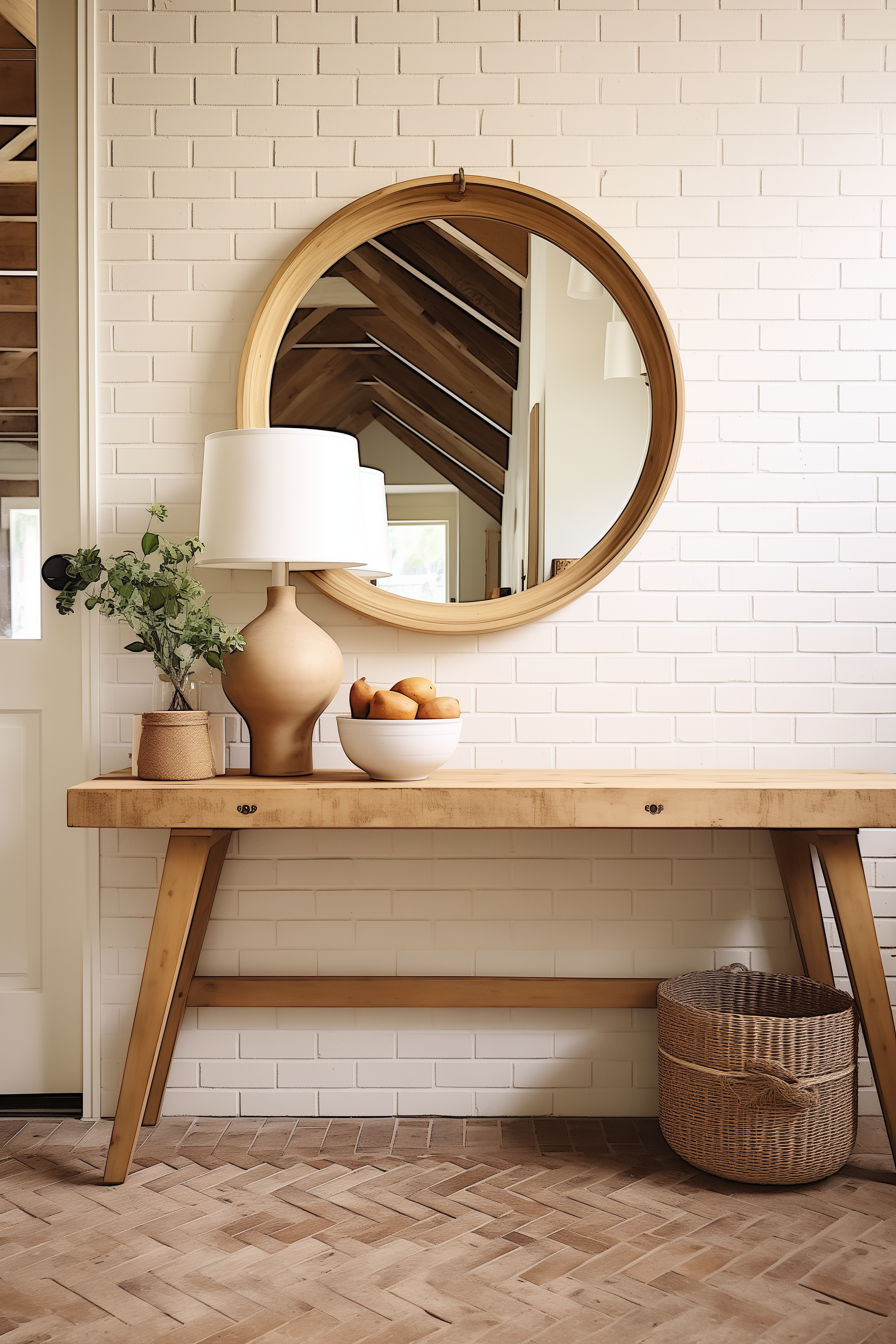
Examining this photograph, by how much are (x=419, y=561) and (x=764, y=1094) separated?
1321 millimetres

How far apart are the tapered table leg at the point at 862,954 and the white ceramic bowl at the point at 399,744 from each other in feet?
2.54

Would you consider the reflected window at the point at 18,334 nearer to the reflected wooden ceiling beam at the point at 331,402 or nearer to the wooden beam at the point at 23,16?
the wooden beam at the point at 23,16

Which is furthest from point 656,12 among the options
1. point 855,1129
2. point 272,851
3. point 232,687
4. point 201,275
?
point 855,1129

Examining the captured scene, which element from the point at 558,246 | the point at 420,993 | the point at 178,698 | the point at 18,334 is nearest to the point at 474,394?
the point at 558,246

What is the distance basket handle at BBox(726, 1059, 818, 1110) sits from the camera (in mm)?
1931

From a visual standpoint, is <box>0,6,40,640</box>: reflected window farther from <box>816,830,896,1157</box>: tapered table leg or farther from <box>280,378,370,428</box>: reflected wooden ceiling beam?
<box>816,830,896,1157</box>: tapered table leg

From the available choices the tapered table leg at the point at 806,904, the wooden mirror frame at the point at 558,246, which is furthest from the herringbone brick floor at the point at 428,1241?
the wooden mirror frame at the point at 558,246

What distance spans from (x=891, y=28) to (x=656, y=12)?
542 mm

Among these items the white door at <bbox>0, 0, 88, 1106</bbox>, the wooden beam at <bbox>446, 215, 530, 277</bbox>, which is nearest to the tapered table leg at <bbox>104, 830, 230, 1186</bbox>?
the white door at <bbox>0, 0, 88, 1106</bbox>

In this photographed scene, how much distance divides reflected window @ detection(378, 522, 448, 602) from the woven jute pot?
58cm

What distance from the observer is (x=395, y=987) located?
227 centimetres

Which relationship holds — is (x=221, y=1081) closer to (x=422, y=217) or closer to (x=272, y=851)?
(x=272, y=851)

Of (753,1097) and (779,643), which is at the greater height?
(779,643)

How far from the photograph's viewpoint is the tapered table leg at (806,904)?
2.24m
